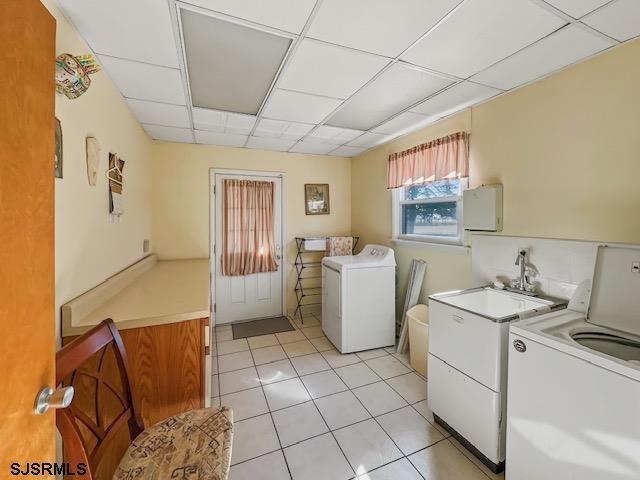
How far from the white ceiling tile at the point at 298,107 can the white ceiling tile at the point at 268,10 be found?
0.73m

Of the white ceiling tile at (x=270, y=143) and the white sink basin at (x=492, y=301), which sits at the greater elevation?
the white ceiling tile at (x=270, y=143)

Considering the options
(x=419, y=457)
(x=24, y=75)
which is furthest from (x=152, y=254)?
(x=419, y=457)

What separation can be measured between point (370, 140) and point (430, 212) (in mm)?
1102

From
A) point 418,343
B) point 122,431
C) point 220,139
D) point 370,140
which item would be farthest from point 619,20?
point 220,139

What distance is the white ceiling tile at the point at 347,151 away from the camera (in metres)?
3.63

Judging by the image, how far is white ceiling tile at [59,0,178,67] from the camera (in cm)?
123

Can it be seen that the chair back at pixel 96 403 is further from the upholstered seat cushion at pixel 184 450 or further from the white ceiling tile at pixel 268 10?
the white ceiling tile at pixel 268 10

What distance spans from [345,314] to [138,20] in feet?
8.47

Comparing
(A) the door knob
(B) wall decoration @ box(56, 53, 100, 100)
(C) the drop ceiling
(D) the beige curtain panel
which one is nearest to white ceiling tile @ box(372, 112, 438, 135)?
(C) the drop ceiling

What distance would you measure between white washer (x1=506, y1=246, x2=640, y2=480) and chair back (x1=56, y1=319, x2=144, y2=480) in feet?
5.73

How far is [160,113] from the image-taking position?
2.46 m

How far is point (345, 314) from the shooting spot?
9.22 ft

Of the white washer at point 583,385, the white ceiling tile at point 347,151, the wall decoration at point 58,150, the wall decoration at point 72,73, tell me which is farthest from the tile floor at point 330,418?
the white ceiling tile at point 347,151

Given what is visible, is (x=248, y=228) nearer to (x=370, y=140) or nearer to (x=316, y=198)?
(x=316, y=198)
